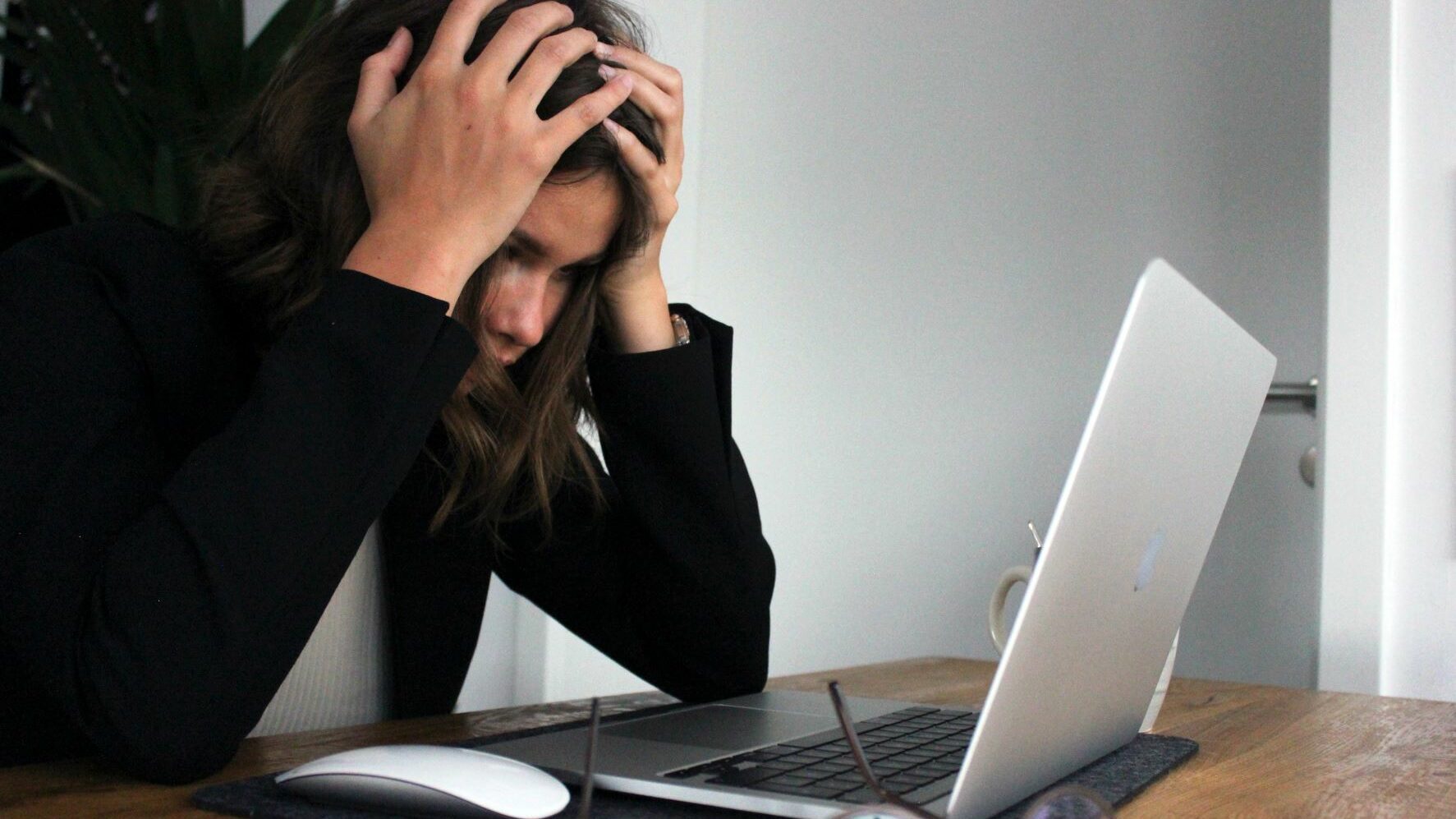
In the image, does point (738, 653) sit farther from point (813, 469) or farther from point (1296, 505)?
point (1296, 505)

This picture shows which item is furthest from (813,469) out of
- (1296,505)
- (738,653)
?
(738,653)

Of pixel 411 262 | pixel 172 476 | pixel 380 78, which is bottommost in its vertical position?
pixel 172 476

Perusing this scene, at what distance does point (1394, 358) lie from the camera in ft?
5.37

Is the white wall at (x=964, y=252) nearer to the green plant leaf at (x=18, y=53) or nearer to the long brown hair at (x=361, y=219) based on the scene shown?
the green plant leaf at (x=18, y=53)

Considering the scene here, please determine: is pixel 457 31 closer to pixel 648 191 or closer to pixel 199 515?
pixel 648 191

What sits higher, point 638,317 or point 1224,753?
point 638,317

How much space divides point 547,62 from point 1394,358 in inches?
51.5

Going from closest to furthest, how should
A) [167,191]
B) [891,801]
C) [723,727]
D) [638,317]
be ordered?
[891,801] < [723,727] < [638,317] < [167,191]

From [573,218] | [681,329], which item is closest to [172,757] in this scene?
[573,218]

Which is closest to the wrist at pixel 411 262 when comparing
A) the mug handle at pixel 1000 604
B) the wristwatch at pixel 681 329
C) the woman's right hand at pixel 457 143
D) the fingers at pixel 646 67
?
the woman's right hand at pixel 457 143

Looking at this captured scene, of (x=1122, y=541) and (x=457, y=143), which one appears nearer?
(x=1122, y=541)

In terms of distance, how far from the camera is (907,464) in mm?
2613

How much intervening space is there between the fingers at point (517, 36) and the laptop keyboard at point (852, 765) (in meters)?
0.46

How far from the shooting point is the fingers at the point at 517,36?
80 cm
